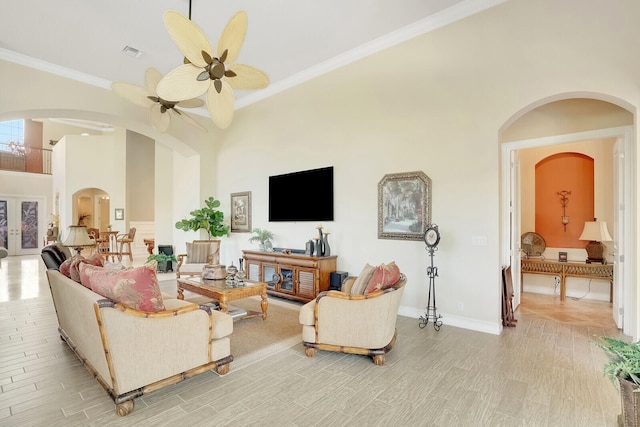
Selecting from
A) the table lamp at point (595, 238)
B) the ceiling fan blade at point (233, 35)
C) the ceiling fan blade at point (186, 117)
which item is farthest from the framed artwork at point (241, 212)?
the table lamp at point (595, 238)

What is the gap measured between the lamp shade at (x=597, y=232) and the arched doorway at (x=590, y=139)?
1.02 metres

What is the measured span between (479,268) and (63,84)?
739cm

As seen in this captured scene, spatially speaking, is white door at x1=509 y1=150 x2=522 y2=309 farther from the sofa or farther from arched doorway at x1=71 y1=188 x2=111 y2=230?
arched doorway at x1=71 y1=188 x2=111 y2=230

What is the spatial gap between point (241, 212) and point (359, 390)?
532 centimetres

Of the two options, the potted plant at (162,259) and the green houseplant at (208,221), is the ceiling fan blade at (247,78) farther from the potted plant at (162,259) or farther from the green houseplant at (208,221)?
the potted plant at (162,259)

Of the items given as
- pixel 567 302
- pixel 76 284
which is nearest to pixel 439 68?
pixel 567 302

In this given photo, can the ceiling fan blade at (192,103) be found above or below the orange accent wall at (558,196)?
above

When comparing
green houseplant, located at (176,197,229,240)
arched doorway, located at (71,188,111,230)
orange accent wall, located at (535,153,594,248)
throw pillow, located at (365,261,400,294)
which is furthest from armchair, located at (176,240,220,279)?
arched doorway, located at (71,188,111,230)

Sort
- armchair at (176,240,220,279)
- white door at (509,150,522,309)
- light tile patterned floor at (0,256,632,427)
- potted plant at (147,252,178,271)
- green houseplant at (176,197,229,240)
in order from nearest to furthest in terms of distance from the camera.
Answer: light tile patterned floor at (0,256,632,427)
white door at (509,150,522,309)
armchair at (176,240,220,279)
green houseplant at (176,197,229,240)
potted plant at (147,252,178,271)

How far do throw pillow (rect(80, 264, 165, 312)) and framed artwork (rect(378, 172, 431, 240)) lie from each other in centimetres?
327

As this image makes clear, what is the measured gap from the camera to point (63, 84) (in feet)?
18.4

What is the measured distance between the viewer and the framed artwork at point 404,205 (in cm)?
446

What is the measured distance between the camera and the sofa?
2.27 meters

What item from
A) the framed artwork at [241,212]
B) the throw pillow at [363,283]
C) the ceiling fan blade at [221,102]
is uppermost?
the ceiling fan blade at [221,102]
